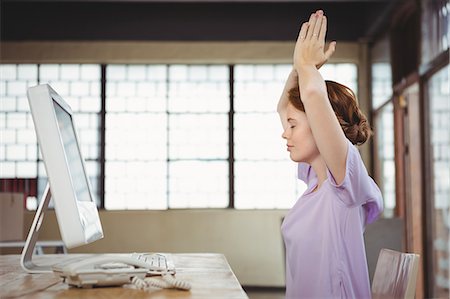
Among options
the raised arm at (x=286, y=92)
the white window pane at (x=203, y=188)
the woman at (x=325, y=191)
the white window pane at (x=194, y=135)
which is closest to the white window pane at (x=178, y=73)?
the white window pane at (x=194, y=135)

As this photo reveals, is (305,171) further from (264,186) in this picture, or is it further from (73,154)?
(264,186)

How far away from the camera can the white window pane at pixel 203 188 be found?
27.0 feet

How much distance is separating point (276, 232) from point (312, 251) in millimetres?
6363

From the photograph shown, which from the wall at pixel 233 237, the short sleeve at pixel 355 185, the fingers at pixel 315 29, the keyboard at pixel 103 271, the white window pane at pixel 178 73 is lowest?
the wall at pixel 233 237

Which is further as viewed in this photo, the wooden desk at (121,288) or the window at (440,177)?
the window at (440,177)

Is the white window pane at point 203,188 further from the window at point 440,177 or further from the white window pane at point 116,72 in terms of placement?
the window at point 440,177

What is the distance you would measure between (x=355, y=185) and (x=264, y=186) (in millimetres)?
6569

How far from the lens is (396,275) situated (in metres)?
1.72

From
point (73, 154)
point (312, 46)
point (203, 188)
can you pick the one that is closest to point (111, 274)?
point (73, 154)

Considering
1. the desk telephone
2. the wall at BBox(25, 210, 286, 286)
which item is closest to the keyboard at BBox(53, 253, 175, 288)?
the desk telephone

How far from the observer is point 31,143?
8.23m

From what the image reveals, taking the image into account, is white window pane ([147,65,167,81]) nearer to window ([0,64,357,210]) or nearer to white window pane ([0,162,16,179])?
window ([0,64,357,210])

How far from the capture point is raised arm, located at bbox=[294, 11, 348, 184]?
5.24ft

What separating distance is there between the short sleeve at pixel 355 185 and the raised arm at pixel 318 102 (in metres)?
0.02
